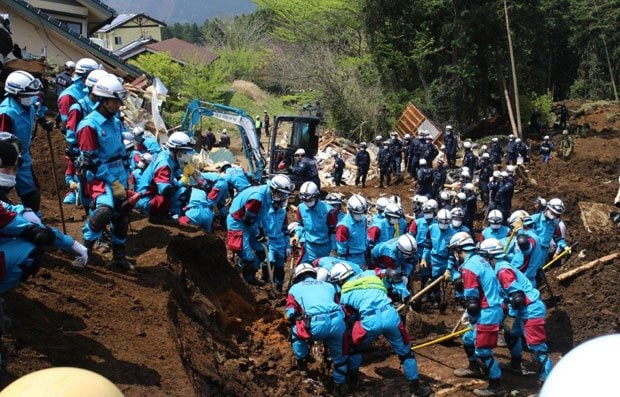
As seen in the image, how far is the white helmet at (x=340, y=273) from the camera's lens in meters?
8.69

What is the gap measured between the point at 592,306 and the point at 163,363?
9349 mm

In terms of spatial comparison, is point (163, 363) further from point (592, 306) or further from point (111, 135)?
point (592, 306)

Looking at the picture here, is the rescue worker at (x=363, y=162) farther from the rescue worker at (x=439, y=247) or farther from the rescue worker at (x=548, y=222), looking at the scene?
the rescue worker at (x=548, y=222)

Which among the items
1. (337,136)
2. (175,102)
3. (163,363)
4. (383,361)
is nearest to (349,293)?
(383,361)

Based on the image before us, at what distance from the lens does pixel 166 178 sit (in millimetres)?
9570

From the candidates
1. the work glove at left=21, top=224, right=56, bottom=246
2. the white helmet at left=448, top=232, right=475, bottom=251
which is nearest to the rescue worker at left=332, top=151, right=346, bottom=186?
the white helmet at left=448, top=232, right=475, bottom=251

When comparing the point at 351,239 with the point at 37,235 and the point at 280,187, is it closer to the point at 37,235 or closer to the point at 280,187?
the point at 280,187

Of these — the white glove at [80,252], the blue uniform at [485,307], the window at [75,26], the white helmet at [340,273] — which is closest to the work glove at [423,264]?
the blue uniform at [485,307]

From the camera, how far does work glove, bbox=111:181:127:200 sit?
7.48 m

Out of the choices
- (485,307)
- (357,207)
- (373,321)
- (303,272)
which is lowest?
(485,307)

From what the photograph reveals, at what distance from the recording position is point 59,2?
22891 millimetres

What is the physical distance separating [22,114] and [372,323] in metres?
5.01

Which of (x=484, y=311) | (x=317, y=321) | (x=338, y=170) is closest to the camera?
(x=317, y=321)

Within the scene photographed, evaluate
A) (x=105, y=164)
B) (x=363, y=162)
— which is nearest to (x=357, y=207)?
(x=105, y=164)
